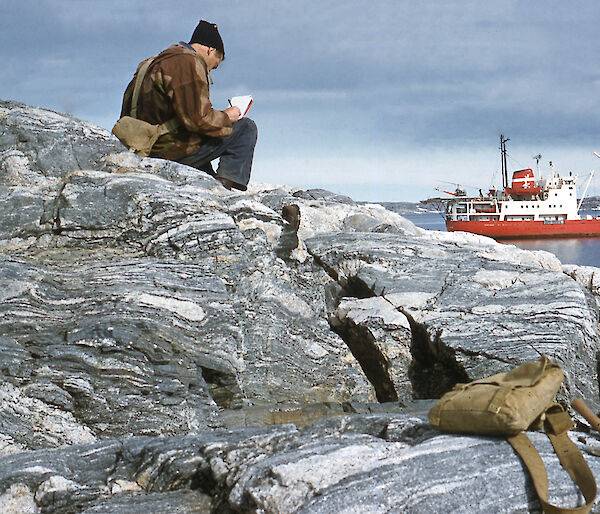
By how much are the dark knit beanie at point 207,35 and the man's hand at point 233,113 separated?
114 centimetres

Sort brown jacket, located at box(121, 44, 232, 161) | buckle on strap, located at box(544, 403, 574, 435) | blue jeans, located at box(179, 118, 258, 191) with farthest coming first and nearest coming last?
blue jeans, located at box(179, 118, 258, 191), brown jacket, located at box(121, 44, 232, 161), buckle on strap, located at box(544, 403, 574, 435)

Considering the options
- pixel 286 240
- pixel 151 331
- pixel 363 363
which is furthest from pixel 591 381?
pixel 151 331

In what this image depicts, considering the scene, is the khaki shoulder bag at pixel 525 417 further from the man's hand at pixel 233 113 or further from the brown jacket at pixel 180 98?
the man's hand at pixel 233 113

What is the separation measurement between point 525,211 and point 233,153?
5882 centimetres

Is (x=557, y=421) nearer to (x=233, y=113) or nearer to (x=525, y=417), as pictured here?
(x=525, y=417)

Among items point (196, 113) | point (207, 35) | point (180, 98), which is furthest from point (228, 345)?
point (207, 35)

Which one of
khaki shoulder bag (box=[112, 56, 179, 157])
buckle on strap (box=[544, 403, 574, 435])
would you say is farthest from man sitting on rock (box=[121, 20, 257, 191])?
buckle on strap (box=[544, 403, 574, 435])

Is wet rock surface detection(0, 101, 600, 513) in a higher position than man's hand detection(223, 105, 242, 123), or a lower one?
lower

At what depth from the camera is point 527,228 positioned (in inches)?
2579

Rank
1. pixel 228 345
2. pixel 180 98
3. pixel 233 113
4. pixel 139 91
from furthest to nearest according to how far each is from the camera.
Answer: pixel 233 113 < pixel 139 91 < pixel 180 98 < pixel 228 345

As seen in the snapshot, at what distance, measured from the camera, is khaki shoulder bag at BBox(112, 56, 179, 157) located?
37.6 ft

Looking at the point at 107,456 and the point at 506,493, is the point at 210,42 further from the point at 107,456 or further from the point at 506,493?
the point at 506,493

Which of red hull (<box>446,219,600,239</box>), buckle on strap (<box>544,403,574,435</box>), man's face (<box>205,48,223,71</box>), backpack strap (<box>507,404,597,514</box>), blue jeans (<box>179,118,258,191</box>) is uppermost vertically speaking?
red hull (<box>446,219,600,239</box>)

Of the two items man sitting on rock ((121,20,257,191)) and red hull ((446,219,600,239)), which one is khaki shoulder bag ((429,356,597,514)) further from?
red hull ((446,219,600,239))
